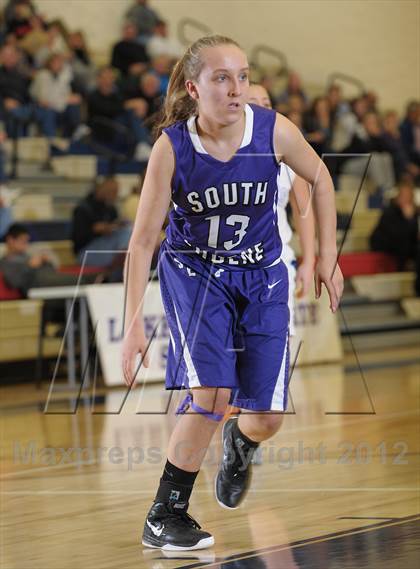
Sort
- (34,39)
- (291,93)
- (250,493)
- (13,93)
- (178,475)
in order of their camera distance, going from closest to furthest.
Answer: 1. (178,475)
2. (250,493)
3. (13,93)
4. (34,39)
5. (291,93)

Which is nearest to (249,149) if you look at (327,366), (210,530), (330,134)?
(210,530)

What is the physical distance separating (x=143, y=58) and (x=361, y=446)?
335 inches

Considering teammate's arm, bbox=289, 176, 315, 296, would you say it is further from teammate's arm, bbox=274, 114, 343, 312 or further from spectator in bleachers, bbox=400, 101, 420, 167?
spectator in bleachers, bbox=400, 101, 420, 167

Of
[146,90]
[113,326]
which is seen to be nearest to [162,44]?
[146,90]

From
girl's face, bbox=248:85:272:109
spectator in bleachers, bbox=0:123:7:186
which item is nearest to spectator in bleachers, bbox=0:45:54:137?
spectator in bleachers, bbox=0:123:7:186

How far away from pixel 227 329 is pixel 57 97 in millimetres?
9116

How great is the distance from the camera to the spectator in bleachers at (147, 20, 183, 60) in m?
13.1

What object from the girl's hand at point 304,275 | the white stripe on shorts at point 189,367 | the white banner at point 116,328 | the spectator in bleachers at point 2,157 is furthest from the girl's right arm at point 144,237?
the spectator in bleachers at point 2,157

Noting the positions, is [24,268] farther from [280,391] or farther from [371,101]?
[371,101]

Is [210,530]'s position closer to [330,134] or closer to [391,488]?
[391,488]

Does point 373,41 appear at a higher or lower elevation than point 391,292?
higher

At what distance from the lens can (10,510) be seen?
466 centimetres

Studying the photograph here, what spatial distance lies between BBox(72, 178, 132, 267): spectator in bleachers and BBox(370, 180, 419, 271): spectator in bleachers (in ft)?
10.5

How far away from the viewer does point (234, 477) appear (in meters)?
4.41
